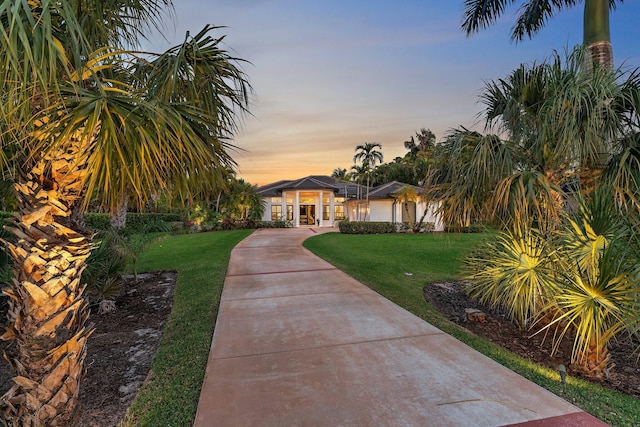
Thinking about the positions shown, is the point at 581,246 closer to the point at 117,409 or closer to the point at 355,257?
the point at 117,409

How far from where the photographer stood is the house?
2959 cm

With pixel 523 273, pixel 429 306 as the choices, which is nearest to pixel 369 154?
pixel 429 306

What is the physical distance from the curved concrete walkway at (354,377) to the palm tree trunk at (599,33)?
24.2 feet

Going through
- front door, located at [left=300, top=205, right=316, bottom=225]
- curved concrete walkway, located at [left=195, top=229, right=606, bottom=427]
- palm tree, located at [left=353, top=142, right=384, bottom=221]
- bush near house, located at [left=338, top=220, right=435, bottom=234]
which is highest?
palm tree, located at [left=353, top=142, right=384, bottom=221]

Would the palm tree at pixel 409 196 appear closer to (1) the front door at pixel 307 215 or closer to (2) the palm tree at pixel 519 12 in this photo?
(1) the front door at pixel 307 215

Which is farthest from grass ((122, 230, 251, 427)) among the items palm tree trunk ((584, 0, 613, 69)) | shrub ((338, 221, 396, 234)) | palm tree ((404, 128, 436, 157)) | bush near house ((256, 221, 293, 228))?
palm tree ((404, 128, 436, 157))

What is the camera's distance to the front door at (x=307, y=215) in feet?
107

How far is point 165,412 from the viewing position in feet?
9.62

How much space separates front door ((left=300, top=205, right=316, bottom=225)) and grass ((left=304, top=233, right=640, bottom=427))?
16.4 meters

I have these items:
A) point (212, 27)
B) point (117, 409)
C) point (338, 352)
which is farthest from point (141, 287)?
point (212, 27)

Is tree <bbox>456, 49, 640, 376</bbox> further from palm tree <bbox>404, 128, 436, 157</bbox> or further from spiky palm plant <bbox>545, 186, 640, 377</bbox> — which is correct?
palm tree <bbox>404, 128, 436, 157</bbox>

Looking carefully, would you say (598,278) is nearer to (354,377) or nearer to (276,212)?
(354,377)

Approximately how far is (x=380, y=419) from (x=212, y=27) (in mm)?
3676

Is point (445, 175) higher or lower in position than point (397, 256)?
higher
